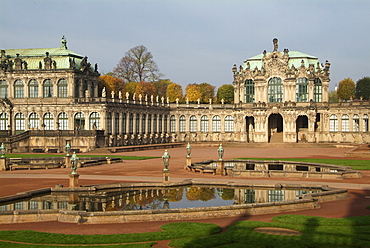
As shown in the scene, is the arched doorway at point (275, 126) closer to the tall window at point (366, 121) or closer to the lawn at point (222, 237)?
the tall window at point (366, 121)

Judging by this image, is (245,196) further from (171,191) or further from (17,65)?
(17,65)

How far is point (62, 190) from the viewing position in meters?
31.7

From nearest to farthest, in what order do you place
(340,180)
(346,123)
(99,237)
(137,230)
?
(99,237) < (137,230) < (340,180) < (346,123)

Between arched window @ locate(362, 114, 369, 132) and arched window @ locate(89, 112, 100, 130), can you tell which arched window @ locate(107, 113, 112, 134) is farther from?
arched window @ locate(362, 114, 369, 132)

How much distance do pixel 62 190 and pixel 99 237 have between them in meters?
12.8

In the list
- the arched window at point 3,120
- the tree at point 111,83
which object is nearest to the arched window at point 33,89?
the arched window at point 3,120

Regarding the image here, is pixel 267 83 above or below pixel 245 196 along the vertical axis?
above

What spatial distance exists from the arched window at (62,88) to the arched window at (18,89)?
6.61m

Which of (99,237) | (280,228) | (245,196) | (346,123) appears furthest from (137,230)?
(346,123)

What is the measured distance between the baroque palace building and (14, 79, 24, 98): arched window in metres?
0.17

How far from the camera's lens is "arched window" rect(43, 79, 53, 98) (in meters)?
85.2

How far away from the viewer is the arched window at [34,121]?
276 feet

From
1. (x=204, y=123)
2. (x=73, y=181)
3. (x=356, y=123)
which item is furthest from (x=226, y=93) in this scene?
(x=73, y=181)

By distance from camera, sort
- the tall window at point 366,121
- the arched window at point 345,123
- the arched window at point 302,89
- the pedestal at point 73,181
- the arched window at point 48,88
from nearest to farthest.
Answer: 1. the pedestal at point 73,181
2. the arched window at point 48,88
3. the tall window at point 366,121
4. the arched window at point 345,123
5. the arched window at point 302,89
